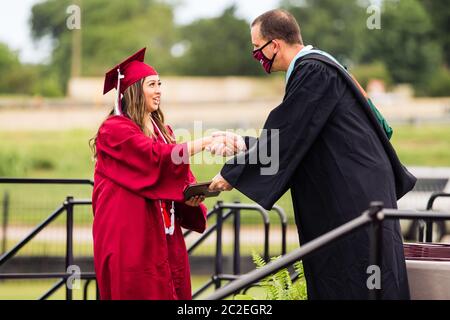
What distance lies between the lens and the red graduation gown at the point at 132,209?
5641mm

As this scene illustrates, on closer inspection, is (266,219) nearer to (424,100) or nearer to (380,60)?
(424,100)

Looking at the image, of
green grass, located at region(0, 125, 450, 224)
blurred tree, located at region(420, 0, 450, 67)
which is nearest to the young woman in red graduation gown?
green grass, located at region(0, 125, 450, 224)

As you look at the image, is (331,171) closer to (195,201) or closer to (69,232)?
(195,201)

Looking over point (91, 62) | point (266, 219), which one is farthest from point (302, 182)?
point (91, 62)

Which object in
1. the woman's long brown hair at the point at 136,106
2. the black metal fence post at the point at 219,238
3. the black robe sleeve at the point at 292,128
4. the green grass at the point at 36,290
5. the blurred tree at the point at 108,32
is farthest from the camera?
the blurred tree at the point at 108,32

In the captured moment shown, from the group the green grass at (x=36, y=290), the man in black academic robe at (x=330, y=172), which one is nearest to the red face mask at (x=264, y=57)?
the man in black academic robe at (x=330, y=172)

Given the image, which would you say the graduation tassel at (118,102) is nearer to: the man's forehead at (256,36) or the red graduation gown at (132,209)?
the red graduation gown at (132,209)

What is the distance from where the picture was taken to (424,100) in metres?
42.0

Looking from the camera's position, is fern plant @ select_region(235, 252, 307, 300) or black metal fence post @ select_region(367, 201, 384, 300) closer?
black metal fence post @ select_region(367, 201, 384, 300)

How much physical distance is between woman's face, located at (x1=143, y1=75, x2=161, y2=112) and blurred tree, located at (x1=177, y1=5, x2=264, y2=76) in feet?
162

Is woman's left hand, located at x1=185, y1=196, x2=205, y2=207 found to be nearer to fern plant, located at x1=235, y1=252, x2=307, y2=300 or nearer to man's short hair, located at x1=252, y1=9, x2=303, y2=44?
fern plant, located at x1=235, y1=252, x2=307, y2=300

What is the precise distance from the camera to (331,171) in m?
5.22

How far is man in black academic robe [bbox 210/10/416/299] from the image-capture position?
516 cm

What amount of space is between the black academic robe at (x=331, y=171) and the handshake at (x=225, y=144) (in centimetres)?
40
